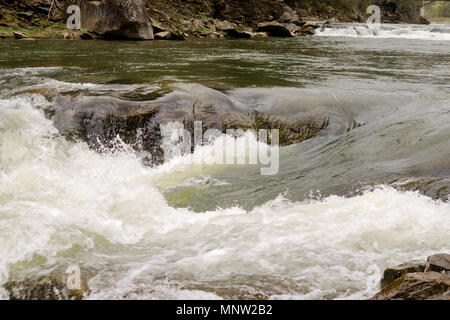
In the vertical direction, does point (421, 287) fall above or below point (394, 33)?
below

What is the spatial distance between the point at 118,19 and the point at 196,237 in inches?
598

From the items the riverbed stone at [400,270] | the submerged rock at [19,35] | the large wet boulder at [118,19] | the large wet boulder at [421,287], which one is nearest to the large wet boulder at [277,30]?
the large wet boulder at [118,19]

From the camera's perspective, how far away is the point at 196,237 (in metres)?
4.17

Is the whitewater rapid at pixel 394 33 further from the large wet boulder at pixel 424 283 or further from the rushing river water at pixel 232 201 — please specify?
the large wet boulder at pixel 424 283

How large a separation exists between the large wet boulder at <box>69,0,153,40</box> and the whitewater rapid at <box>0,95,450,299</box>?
12867mm

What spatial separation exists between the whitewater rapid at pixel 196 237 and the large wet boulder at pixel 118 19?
507 inches

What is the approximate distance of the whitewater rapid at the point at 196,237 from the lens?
10.8 ft

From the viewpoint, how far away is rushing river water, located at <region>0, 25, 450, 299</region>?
135 inches

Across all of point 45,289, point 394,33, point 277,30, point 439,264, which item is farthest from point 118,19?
point 439,264

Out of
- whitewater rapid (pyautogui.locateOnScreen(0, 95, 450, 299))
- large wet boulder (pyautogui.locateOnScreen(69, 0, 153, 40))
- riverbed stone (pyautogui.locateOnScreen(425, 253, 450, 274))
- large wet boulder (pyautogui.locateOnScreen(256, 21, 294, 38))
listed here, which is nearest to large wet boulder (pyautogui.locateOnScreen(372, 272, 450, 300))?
riverbed stone (pyautogui.locateOnScreen(425, 253, 450, 274))

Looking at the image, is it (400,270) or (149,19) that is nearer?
(400,270)

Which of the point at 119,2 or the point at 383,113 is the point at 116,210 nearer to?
the point at 383,113

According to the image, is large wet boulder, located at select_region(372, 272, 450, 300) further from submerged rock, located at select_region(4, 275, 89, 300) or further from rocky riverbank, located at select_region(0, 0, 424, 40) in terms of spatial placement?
rocky riverbank, located at select_region(0, 0, 424, 40)

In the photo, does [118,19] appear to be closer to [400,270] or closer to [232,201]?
[232,201]
